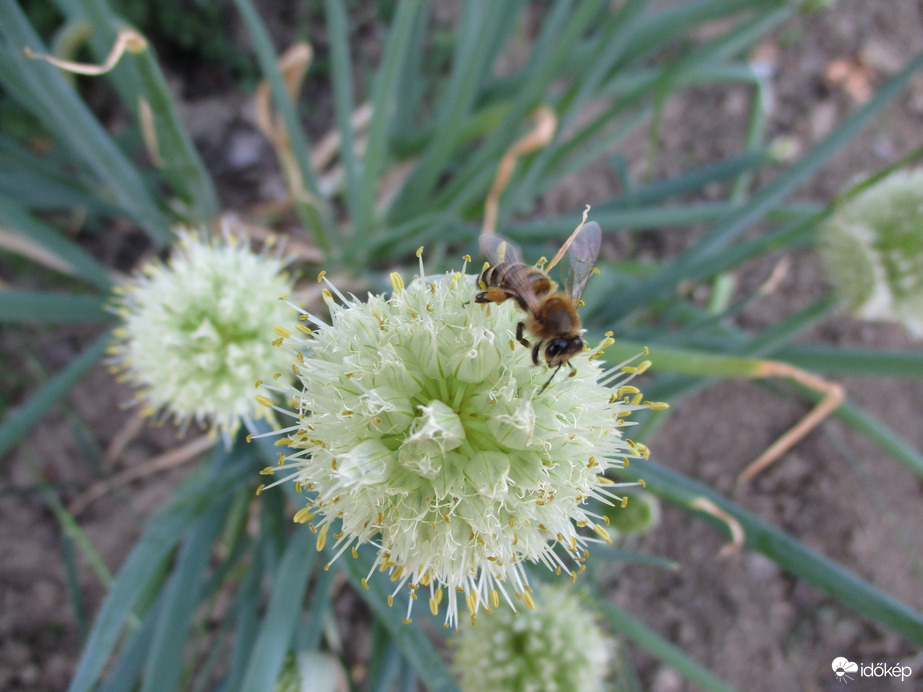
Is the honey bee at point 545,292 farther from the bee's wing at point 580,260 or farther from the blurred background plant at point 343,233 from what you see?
the blurred background plant at point 343,233

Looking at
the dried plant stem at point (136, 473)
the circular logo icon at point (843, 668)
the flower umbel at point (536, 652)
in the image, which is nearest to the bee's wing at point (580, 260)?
the flower umbel at point (536, 652)

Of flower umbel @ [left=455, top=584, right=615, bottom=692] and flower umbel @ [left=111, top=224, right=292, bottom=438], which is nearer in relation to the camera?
flower umbel @ [left=111, top=224, right=292, bottom=438]

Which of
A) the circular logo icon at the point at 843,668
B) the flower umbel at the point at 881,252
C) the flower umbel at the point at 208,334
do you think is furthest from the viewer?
the circular logo icon at the point at 843,668

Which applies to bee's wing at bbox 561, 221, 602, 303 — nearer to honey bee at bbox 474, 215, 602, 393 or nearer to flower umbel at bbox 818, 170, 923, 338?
honey bee at bbox 474, 215, 602, 393

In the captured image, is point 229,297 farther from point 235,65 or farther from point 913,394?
point 913,394

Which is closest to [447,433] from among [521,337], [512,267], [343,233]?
[521,337]

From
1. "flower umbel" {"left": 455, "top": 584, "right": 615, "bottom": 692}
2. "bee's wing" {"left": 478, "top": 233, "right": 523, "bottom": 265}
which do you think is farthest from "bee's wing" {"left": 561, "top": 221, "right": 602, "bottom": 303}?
"flower umbel" {"left": 455, "top": 584, "right": 615, "bottom": 692}
